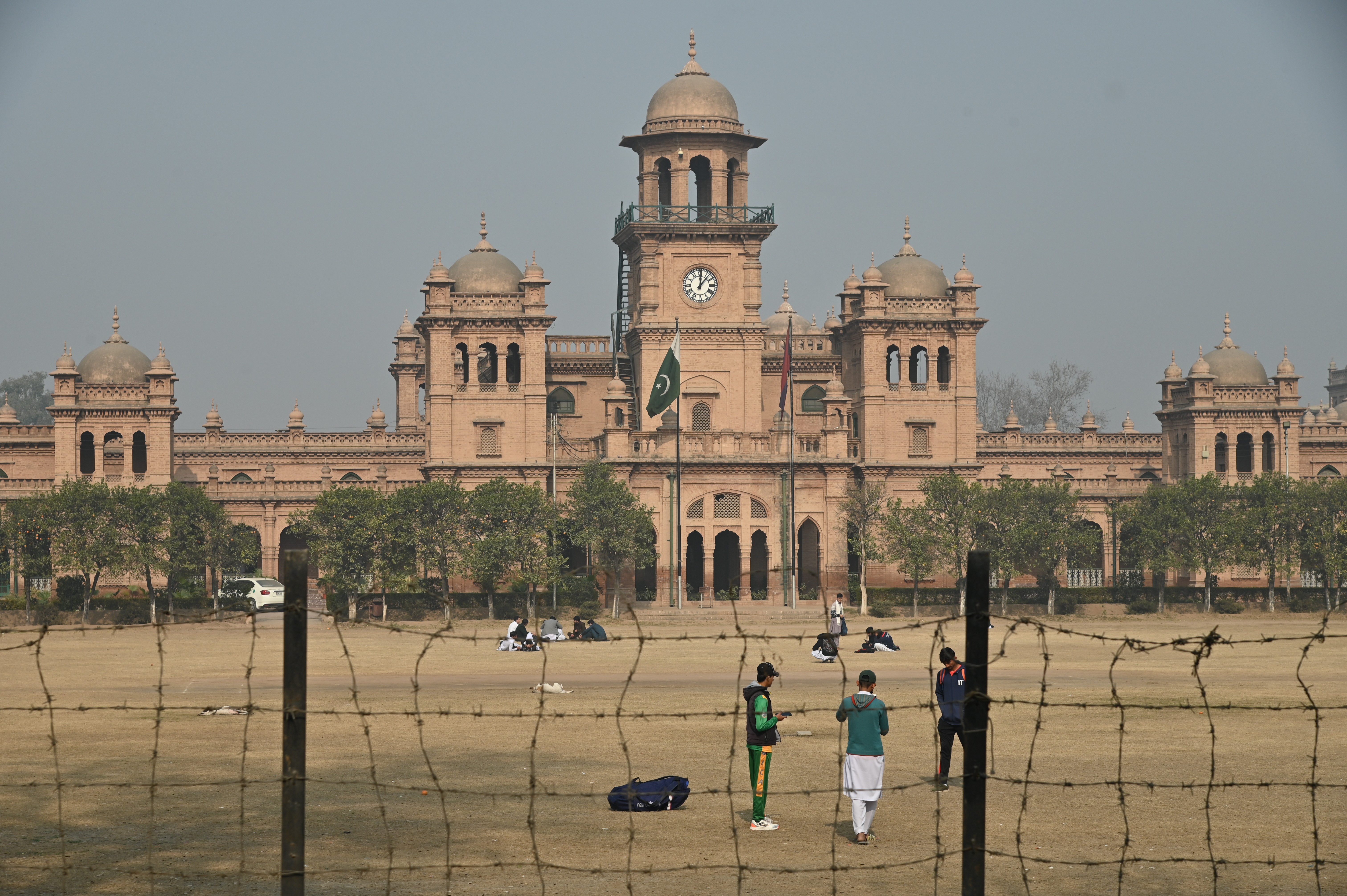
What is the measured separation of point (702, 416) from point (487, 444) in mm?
10352

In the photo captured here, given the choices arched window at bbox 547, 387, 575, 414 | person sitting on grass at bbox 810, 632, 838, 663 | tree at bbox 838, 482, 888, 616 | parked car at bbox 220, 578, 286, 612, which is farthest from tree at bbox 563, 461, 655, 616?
person sitting on grass at bbox 810, 632, 838, 663

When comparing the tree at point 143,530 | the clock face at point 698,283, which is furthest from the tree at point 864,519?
the tree at point 143,530

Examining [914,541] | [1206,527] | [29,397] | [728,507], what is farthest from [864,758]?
[29,397]

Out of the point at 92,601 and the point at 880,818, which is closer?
the point at 880,818

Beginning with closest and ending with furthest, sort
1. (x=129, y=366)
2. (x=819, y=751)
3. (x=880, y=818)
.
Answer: (x=880, y=818)
(x=819, y=751)
(x=129, y=366)

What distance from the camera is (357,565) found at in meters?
71.4

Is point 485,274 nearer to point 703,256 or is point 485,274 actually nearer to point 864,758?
point 703,256

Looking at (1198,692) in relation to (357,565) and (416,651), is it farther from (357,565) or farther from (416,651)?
(357,565)

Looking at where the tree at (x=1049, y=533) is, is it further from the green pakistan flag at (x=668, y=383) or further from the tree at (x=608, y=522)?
the green pakistan flag at (x=668, y=383)

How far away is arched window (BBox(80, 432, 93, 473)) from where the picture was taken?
83.6 meters

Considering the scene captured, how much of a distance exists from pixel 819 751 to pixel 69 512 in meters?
55.2

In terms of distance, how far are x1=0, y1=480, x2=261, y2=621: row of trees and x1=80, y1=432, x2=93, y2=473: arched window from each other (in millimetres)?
6993

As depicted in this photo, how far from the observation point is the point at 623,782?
20781mm

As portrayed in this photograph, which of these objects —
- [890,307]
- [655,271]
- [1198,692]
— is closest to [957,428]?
[890,307]
